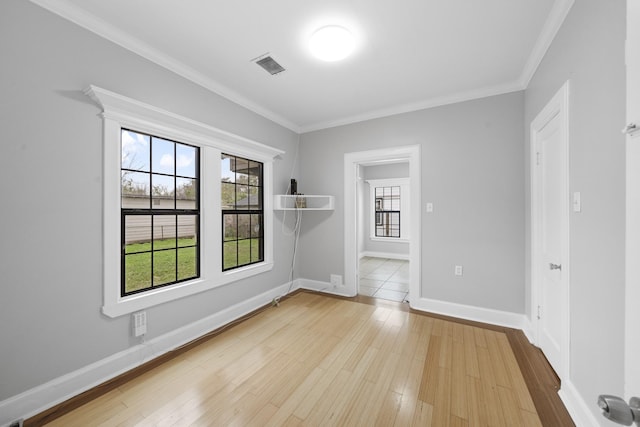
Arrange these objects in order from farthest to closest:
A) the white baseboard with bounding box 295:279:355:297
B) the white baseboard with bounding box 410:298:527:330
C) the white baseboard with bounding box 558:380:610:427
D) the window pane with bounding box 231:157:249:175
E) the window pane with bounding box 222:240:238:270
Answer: the white baseboard with bounding box 295:279:355:297 < the window pane with bounding box 231:157:249:175 < the window pane with bounding box 222:240:238:270 < the white baseboard with bounding box 410:298:527:330 < the white baseboard with bounding box 558:380:610:427

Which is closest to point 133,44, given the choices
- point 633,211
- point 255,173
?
point 255,173

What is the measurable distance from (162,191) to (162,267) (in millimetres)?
842

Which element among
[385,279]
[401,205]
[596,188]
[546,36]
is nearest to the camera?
[596,188]

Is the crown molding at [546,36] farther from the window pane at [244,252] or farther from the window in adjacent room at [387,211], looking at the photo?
the window in adjacent room at [387,211]

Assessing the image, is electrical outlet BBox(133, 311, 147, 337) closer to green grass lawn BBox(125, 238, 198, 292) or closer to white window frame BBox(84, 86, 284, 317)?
white window frame BBox(84, 86, 284, 317)

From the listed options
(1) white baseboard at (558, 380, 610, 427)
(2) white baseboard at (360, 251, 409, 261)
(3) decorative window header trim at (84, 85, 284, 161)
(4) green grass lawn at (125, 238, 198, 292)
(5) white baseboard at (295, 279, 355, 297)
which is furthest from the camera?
(2) white baseboard at (360, 251, 409, 261)

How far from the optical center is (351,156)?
3766 millimetres

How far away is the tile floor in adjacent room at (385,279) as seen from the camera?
3.91 metres

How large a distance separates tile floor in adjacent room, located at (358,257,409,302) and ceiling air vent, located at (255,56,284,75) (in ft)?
10.8

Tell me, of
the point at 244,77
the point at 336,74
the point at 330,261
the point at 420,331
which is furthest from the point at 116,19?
the point at 420,331

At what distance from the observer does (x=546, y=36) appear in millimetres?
1961

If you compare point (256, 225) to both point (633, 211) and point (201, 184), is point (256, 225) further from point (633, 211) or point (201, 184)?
point (633, 211)

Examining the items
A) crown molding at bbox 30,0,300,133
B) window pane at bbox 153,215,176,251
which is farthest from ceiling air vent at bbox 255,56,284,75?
window pane at bbox 153,215,176,251

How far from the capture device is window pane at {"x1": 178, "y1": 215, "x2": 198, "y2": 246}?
2.54m
